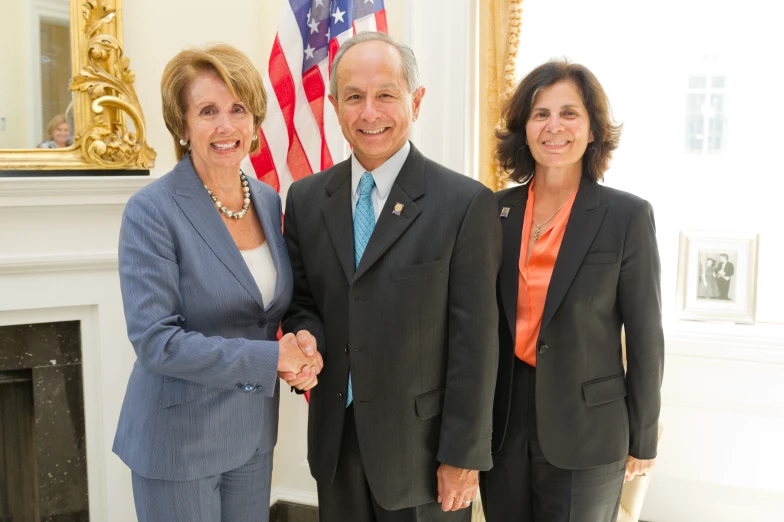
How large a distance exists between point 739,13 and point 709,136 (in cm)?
51

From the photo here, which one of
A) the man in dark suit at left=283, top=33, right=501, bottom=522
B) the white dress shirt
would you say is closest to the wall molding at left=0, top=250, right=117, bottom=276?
the man in dark suit at left=283, top=33, right=501, bottom=522

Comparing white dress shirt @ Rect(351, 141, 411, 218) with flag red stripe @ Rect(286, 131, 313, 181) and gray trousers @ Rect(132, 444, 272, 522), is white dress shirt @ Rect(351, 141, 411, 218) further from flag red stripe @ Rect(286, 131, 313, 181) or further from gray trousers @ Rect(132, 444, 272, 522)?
flag red stripe @ Rect(286, 131, 313, 181)

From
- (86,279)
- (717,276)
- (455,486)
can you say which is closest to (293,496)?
(86,279)

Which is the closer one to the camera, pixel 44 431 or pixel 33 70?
pixel 33 70

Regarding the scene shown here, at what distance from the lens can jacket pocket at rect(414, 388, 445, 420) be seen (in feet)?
5.38

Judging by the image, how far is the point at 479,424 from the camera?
1.61 m

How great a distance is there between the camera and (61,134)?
244 cm

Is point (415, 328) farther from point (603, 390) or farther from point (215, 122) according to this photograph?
point (215, 122)

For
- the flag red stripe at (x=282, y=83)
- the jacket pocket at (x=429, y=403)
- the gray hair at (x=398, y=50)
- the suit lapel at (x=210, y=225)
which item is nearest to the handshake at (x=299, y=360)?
the suit lapel at (x=210, y=225)

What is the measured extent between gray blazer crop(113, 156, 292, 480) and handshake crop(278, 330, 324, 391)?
25mm

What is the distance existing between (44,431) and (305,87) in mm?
1649

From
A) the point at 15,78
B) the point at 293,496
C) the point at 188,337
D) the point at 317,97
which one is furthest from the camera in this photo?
the point at 293,496

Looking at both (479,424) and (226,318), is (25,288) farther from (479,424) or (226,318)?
(479,424)

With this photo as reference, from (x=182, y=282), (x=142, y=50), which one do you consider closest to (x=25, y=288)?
(x=142, y=50)
